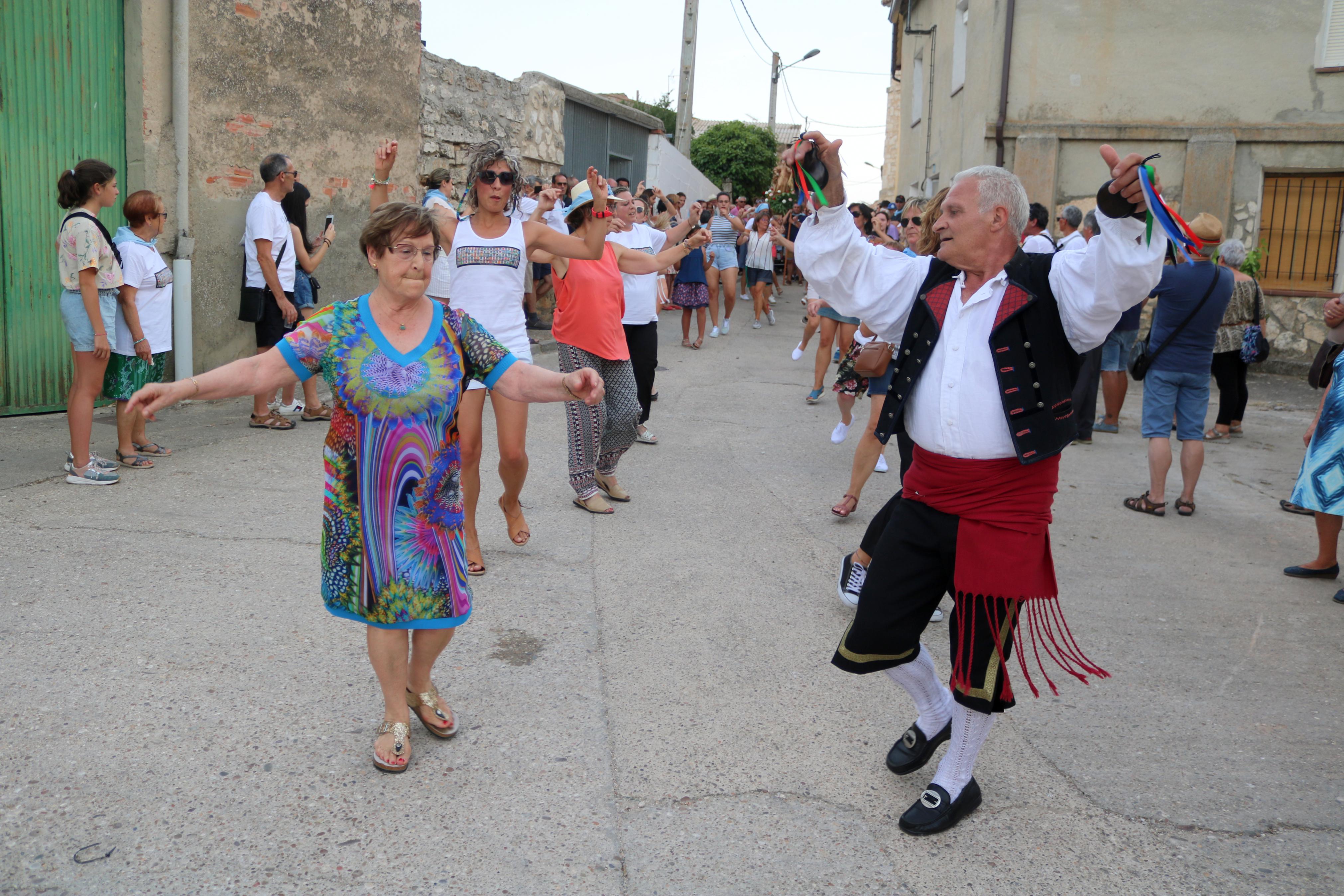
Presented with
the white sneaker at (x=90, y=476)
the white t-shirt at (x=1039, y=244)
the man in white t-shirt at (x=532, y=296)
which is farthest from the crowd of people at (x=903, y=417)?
the man in white t-shirt at (x=532, y=296)

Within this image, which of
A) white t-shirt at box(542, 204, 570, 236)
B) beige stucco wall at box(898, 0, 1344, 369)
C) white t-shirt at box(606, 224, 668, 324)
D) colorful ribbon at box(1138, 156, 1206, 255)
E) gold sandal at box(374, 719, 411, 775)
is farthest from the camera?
beige stucco wall at box(898, 0, 1344, 369)

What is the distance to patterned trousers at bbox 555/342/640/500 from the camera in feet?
20.9

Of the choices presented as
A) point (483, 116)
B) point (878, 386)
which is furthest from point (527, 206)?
point (483, 116)

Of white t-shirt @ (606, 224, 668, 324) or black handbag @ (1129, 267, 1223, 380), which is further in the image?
white t-shirt @ (606, 224, 668, 324)

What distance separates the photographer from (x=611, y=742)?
11.7 feet

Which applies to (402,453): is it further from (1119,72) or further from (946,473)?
(1119,72)

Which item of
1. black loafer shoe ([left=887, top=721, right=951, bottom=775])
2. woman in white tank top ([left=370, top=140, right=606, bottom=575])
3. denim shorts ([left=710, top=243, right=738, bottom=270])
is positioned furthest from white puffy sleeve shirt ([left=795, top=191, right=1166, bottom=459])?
denim shorts ([left=710, top=243, right=738, bottom=270])

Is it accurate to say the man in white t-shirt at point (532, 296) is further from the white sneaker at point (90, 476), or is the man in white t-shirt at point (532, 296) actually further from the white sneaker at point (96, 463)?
the white sneaker at point (90, 476)

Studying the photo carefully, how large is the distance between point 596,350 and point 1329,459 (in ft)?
13.4

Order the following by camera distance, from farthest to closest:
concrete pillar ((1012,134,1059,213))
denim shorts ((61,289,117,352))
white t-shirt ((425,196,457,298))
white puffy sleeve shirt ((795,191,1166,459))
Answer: concrete pillar ((1012,134,1059,213)), white t-shirt ((425,196,457,298)), denim shorts ((61,289,117,352)), white puffy sleeve shirt ((795,191,1166,459))

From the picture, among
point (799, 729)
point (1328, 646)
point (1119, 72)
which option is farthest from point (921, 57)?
point (799, 729)

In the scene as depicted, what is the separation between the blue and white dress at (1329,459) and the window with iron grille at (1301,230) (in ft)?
35.4

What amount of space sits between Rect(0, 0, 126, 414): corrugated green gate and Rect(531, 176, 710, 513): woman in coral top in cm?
424

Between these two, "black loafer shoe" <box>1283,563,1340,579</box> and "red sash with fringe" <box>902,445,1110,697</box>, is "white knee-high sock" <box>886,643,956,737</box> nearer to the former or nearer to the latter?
"red sash with fringe" <box>902,445,1110,697</box>
